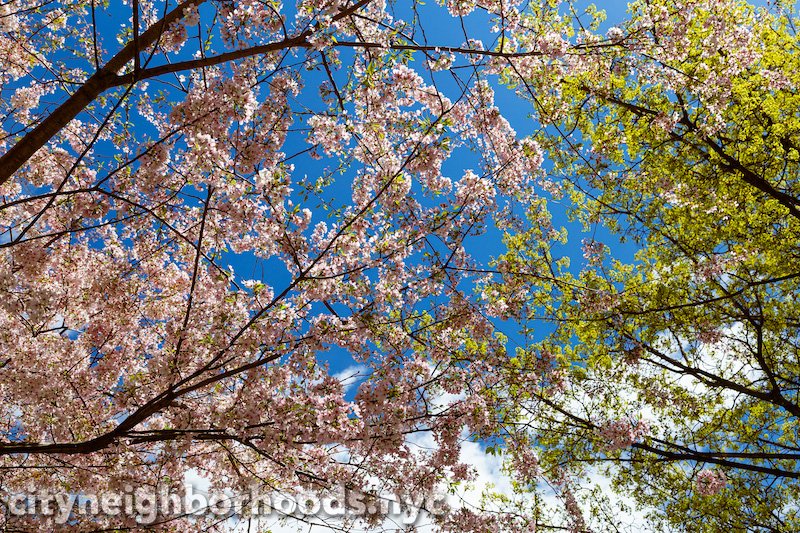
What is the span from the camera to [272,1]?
496 cm

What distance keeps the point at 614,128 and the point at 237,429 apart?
8.95 meters

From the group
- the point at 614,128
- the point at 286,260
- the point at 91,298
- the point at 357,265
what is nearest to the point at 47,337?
the point at 91,298

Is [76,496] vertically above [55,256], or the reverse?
[55,256]

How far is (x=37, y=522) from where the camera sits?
7.77 m

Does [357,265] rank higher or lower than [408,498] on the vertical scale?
higher

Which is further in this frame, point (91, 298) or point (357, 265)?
point (91, 298)

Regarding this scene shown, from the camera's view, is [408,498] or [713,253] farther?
[713,253]

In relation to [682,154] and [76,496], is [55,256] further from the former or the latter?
[682,154]

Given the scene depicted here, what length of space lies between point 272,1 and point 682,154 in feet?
27.1

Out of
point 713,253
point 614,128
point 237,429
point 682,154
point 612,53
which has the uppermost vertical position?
point 614,128

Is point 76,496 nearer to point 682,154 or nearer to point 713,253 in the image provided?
point 713,253

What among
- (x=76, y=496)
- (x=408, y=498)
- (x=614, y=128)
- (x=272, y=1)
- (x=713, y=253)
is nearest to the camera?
(x=272, y=1)

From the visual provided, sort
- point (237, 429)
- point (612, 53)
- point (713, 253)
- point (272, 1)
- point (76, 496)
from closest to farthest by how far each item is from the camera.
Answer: point (272, 1) → point (237, 429) → point (612, 53) → point (76, 496) → point (713, 253)

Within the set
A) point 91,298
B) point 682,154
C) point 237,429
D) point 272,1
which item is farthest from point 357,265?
A: point 682,154
